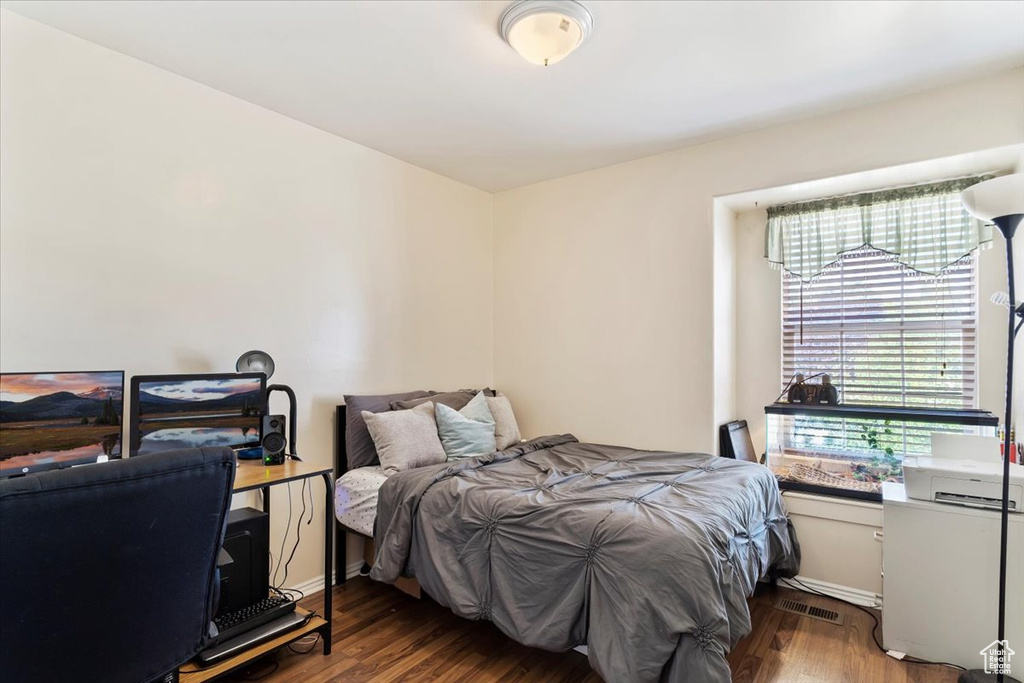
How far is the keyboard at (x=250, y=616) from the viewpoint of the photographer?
→ 203 centimetres

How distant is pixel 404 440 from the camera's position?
2850 millimetres

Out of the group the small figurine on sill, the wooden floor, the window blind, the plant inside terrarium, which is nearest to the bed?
the wooden floor

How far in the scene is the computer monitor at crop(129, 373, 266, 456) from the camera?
2.04m

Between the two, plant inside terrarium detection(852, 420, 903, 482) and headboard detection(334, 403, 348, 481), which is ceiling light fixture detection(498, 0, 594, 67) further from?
plant inside terrarium detection(852, 420, 903, 482)

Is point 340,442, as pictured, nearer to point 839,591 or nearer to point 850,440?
point 839,591

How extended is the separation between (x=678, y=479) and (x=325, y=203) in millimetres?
2438

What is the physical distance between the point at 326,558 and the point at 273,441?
0.55 meters

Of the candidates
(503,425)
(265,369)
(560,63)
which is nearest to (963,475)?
(503,425)

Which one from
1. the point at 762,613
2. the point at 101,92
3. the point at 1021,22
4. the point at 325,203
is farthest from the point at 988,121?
the point at 101,92

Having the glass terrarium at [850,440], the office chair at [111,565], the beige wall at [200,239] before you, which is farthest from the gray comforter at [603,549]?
the office chair at [111,565]

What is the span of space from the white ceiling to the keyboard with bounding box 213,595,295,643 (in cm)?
236

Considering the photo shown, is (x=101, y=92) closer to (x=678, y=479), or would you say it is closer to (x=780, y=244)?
(x=678, y=479)

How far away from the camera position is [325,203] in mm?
3018

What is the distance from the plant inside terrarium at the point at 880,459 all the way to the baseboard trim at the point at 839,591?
0.63 metres
